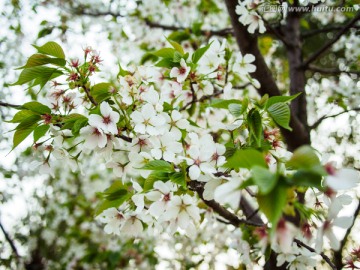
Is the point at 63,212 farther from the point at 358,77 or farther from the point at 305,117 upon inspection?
the point at 358,77

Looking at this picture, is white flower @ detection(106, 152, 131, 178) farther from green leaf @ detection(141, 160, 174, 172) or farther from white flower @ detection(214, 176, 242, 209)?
white flower @ detection(214, 176, 242, 209)

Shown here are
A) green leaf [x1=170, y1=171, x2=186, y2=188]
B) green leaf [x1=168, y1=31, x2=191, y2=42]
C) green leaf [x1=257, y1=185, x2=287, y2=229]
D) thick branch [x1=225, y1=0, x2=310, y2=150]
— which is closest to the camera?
green leaf [x1=257, y1=185, x2=287, y2=229]

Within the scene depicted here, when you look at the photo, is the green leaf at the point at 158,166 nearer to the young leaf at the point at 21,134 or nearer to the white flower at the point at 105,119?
the white flower at the point at 105,119

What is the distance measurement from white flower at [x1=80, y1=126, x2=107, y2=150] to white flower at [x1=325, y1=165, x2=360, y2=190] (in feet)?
2.18

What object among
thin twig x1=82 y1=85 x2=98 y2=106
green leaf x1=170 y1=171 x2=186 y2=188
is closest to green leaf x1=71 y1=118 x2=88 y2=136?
thin twig x1=82 y1=85 x2=98 y2=106

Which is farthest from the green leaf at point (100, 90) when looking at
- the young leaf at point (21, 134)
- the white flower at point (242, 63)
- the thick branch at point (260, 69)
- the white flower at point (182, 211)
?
the thick branch at point (260, 69)

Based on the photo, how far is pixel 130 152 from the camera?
3.63 feet

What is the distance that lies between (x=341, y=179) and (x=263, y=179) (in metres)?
0.17

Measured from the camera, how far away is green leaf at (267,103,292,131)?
94 cm

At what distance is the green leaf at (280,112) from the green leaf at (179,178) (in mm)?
314

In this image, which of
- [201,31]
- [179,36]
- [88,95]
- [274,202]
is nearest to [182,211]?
[274,202]

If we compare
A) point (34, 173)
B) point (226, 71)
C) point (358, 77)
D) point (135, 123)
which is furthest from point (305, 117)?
point (34, 173)

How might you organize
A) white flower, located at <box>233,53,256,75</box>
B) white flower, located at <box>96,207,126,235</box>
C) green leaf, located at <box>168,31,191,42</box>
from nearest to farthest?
white flower, located at <box>96,207,126,235</box>
white flower, located at <box>233,53,256,75</box>
green leaf, located at <box>168,31,191,42</box>

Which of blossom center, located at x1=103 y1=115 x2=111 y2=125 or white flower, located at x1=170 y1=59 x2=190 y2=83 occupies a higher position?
white flower, located at x1=170 y1=59 x2=190 y2=83
